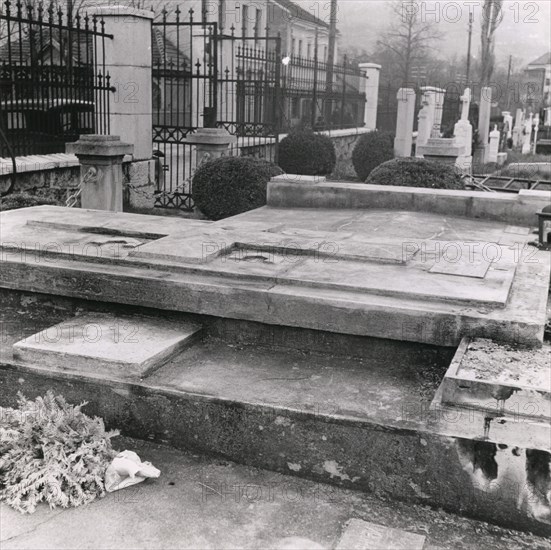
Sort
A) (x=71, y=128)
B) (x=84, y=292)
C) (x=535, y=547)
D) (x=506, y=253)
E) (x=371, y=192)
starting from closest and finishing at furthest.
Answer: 1. (x=535, y=547)
2. (x=84, y=292)
3. (x=506, y=253)
4. (x=371, y=192)
5. (x=71, y=128)

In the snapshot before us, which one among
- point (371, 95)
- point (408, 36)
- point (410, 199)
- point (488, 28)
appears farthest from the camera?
point (408, 36)

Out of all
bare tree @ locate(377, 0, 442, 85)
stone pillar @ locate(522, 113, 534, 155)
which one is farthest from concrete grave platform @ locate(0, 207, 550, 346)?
stone pillar @ locate(522, 113, 534, 155)

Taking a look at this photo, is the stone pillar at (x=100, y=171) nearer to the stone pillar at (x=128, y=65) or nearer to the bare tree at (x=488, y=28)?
the stone pillar at (x=128, y=65)

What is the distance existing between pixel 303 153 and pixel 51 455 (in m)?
15.4

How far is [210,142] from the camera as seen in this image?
1180 centimetres

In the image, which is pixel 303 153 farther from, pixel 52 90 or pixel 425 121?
pixel 52 90

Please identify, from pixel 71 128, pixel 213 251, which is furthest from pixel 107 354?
pixel 71 128

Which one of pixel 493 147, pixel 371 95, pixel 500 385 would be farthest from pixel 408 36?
pixel 500 385

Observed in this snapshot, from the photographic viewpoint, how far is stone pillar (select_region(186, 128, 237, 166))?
11789 millimetres

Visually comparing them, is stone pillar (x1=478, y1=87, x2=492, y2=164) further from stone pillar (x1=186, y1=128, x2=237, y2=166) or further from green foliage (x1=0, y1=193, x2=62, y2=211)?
green foliage (x1=0, y1=193, x2=62, y2=211)

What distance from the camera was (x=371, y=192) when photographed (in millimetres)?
8250

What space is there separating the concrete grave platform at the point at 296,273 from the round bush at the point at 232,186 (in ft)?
12.1

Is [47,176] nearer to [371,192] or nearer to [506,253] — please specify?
[371,192]

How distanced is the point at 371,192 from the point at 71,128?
550cm
